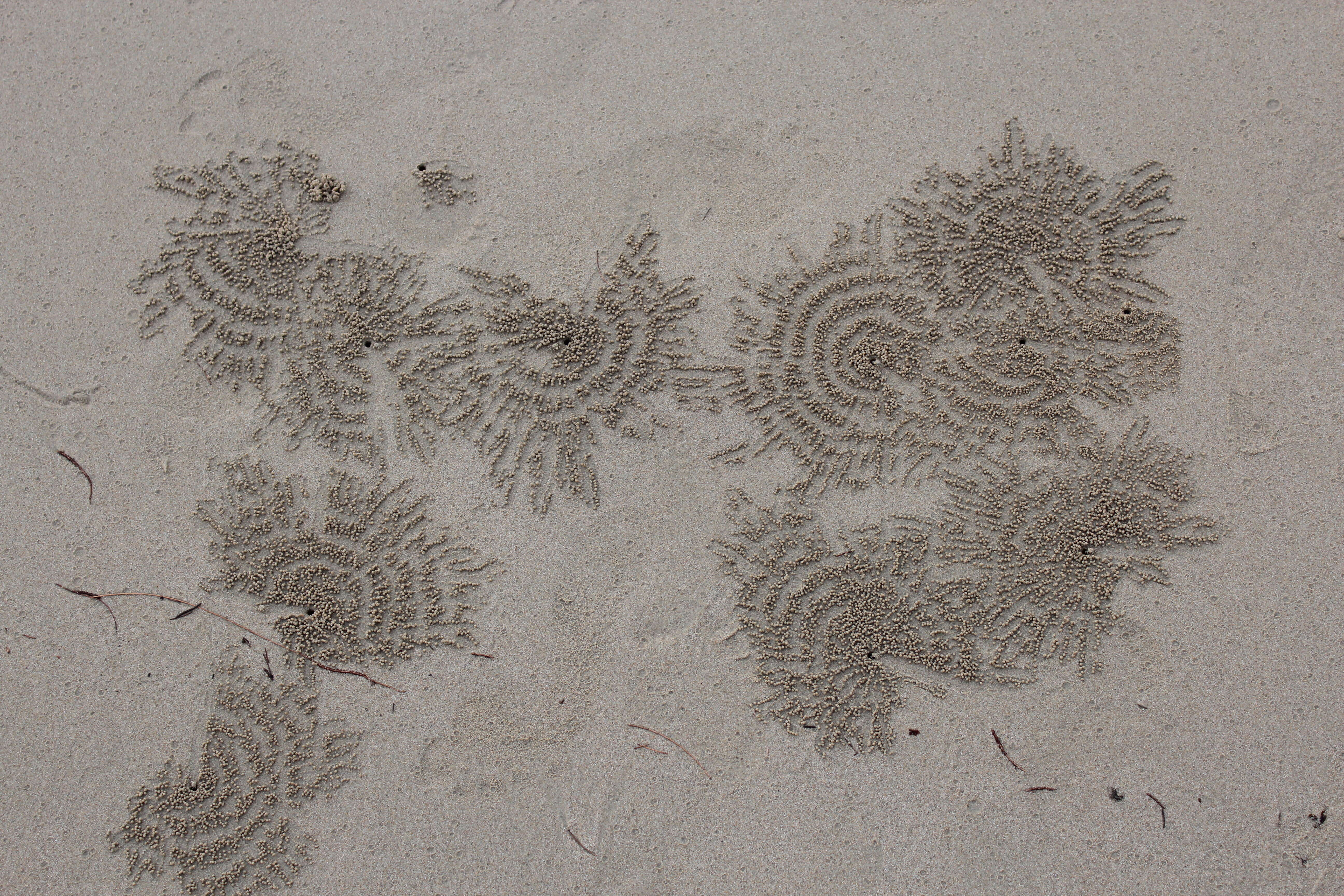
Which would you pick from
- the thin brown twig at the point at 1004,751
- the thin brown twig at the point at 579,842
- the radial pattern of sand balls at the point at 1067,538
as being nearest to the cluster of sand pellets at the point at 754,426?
the radial pattern of sand balls at the point at 1067,538

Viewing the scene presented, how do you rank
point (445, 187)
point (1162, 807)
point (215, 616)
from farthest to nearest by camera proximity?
point (445, 187) < point (215, 616) < point (1162, 807)

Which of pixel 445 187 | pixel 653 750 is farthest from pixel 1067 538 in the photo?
pixel 445 187

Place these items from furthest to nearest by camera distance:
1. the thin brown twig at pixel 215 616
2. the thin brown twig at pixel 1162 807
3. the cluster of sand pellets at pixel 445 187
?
the cluster of sand pellets at pixel 445 187
the thin brown twig at pixel 215 616
the thin brown twig at pixel 1162 807

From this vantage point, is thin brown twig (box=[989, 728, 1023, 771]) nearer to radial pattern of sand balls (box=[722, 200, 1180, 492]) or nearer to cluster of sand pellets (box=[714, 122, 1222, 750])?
cluster of sand pellets (box=[714, 122, 1222, 750])

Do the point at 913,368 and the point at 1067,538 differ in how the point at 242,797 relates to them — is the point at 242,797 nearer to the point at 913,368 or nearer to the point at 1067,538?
the point at 913,368

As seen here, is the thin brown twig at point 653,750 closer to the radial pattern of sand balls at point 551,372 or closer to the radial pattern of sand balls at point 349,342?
the radial pattern of sand balls at point 551,372

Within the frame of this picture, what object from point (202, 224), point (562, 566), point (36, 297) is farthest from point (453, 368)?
point (36, 297)
